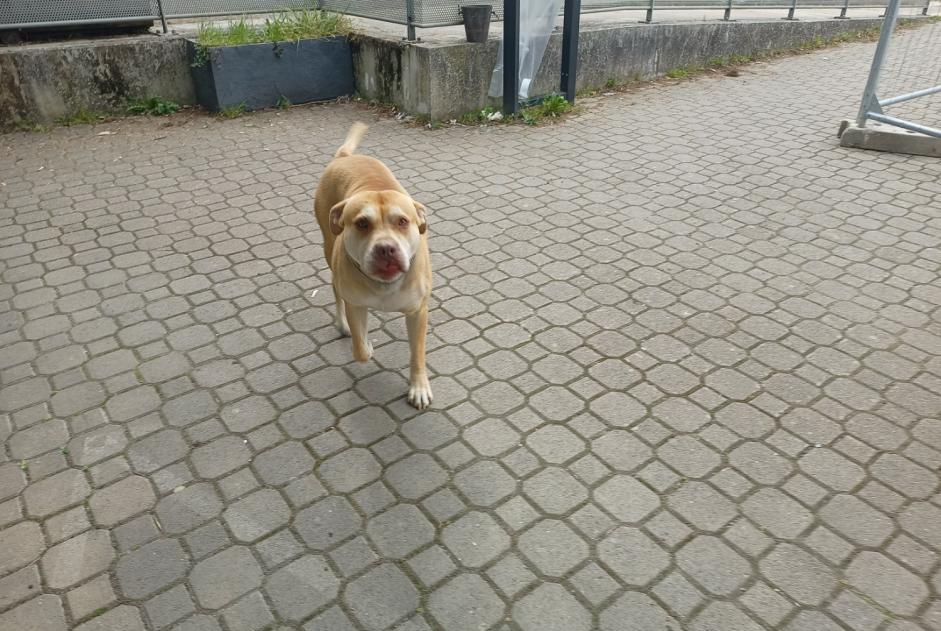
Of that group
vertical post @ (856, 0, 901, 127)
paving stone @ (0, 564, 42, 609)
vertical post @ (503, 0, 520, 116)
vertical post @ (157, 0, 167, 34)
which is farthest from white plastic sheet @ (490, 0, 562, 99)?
paving stone @ (0, 564, 42, 609)

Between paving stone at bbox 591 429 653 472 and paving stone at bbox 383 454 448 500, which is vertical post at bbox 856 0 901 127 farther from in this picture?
paving stone at bbox 383 454 448 500

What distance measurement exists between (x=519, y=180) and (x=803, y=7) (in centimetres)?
1037

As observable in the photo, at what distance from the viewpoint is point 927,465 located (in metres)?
3.33

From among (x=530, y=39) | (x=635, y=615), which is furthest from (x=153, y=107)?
(x=635, y=615)

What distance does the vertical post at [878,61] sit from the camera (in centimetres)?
708

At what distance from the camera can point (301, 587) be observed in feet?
9.06

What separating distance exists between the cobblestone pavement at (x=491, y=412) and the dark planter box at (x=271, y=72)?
2.14 meters

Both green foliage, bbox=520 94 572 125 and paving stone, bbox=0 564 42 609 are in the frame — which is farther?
green foliage, bbox=520 94 572 125

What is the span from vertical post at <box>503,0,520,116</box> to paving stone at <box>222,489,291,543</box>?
623 cm

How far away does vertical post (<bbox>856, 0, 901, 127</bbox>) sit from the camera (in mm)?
7083

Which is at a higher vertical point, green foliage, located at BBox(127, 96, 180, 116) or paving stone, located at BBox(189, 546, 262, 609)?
green foliage, located at BBox(127, 96, 180, 116)

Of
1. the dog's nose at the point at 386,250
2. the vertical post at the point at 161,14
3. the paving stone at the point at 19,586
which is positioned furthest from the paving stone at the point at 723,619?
the vertical post at the point at 161,14

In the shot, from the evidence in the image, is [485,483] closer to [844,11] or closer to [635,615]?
[635,615]

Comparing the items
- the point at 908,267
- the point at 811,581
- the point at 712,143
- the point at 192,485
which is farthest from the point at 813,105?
the point at 192,485
